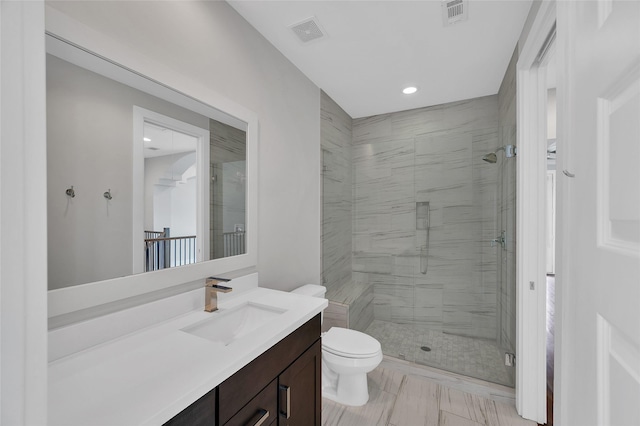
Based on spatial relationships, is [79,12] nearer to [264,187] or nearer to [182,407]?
[264,187]

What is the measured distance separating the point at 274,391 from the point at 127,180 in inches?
38.6

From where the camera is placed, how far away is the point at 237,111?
5.16 feet

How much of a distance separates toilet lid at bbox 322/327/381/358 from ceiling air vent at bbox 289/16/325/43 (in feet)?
6.70

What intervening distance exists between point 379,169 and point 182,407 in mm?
2869

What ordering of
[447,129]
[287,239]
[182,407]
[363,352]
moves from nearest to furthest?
1. [182,407]
2. [363,352]
3. [287,239]
4. [447,129]

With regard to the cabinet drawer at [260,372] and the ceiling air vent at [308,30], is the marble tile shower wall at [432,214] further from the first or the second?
the cabinet drawer at [260,372]

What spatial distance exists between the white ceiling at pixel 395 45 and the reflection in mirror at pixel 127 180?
79 centimetres

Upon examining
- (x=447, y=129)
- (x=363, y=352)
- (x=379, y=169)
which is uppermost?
(x=447, y=129)

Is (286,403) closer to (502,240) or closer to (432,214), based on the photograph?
(502,240)

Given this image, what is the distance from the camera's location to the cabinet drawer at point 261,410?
34.5 inches

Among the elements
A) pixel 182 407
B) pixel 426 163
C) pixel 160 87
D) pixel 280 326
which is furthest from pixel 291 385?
pixel 426 163

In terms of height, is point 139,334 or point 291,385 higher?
point 139,334

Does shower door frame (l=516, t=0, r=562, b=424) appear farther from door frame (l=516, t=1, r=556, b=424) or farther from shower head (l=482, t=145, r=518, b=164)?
shower head (l=482, t=145, r=518, b=164)

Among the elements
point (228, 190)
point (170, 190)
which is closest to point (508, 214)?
point (228, 190)
